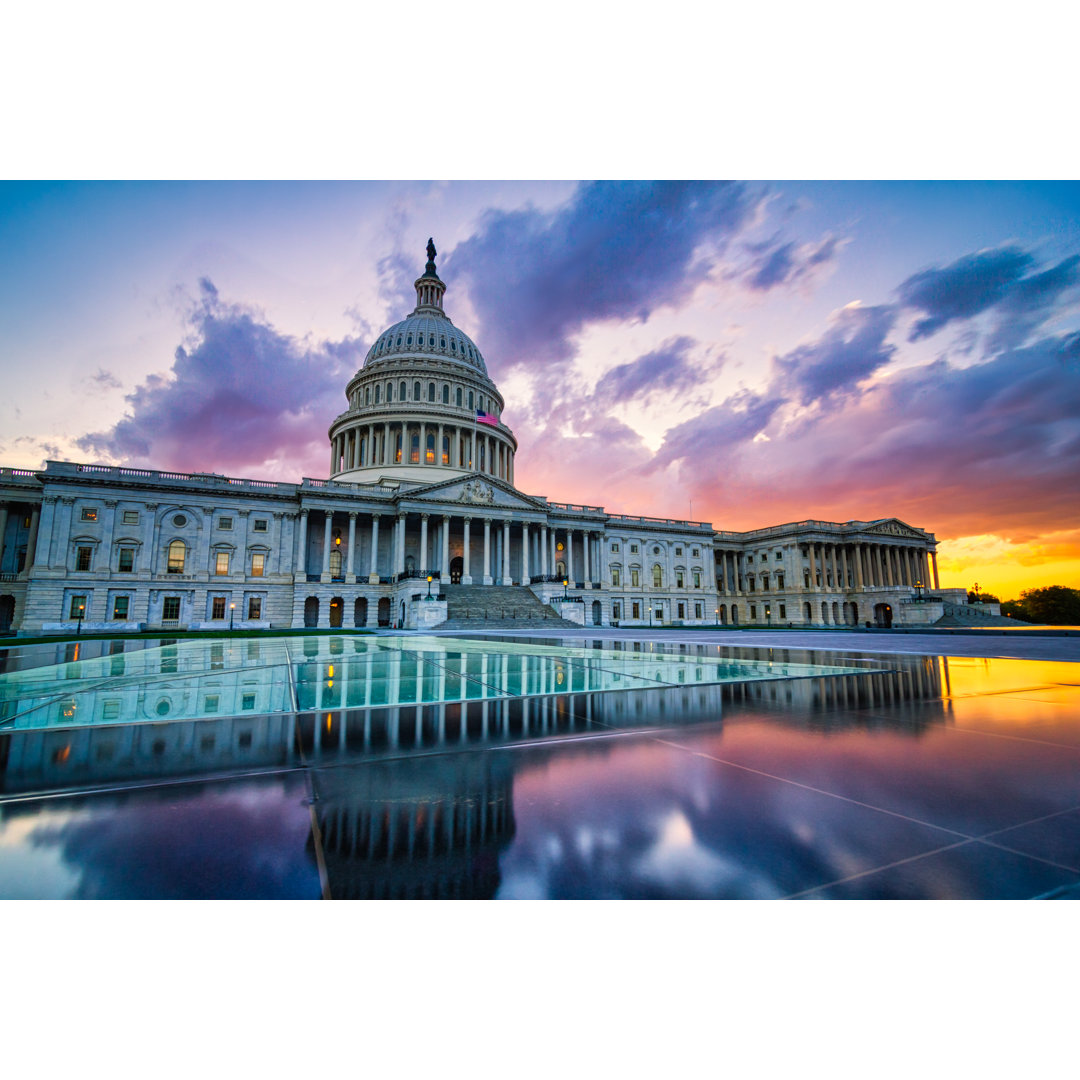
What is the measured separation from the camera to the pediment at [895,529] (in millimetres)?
83938

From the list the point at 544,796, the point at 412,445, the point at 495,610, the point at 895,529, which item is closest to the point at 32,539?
the point at 412,445

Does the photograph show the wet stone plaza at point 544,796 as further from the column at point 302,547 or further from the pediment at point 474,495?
the pediment at point 474,495

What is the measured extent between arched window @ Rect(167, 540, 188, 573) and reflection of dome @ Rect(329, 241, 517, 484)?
24.1m

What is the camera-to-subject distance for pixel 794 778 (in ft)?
12.9

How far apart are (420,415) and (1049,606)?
399 ft

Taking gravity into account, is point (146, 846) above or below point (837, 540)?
below

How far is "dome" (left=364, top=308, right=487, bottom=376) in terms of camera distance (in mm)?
83250

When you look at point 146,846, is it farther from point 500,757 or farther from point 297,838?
point 500,757

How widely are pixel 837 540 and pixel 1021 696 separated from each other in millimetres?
84763

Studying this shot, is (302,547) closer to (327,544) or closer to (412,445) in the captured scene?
(327,544)

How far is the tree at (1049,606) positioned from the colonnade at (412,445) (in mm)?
95842

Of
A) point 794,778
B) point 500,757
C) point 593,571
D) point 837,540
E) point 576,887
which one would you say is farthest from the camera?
point 837,540

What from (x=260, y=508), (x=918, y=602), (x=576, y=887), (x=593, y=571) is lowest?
(x=576, y=887)

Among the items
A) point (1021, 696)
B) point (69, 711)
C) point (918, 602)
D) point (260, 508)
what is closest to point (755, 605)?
point (918, 602)
